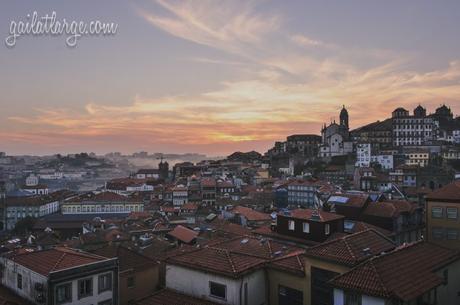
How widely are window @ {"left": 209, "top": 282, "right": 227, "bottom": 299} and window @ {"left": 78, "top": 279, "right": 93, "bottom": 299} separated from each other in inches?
209

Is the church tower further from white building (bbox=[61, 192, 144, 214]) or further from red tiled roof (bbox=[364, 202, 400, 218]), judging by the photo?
red tiled roof (bbox=[364, 202, 400, 218])

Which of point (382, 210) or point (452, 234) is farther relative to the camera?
point (382, 210)

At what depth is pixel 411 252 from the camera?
57.7 feet

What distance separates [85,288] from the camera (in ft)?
59.8

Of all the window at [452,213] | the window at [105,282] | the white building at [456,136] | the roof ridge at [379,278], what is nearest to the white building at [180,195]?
the window at [452,213]

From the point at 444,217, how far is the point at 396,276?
1478 centimetres

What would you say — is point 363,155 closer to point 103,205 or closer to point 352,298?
point 103,205

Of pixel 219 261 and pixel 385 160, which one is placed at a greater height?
pixel 385 160

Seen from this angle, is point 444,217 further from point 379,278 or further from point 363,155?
point 363,155

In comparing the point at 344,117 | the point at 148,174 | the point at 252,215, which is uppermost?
the point at 344,117

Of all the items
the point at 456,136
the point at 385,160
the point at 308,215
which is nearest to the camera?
the point at 308,215

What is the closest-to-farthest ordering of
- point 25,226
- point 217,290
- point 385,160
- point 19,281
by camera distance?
point 217,290
point 19,281
point 25,226
point 385,160

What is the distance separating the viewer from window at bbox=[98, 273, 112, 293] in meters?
18.9

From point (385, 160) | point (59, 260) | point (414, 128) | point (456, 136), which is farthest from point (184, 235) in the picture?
point (456, 136)
